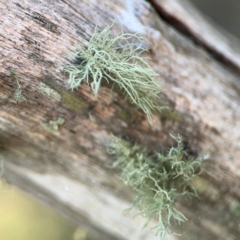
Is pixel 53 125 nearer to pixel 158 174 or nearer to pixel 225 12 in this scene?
pixel 158 174

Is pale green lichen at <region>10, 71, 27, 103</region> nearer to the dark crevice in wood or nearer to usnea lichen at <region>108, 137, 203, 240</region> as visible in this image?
usnea lichen at <region>108, 137, 203, 240</region>

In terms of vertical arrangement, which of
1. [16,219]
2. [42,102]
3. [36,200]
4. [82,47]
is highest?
[82,47]

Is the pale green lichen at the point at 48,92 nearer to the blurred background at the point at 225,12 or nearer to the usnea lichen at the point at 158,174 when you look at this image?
the usnea lichen at the point at 158,174

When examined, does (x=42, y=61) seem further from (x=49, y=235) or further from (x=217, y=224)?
(x=49, y=235)

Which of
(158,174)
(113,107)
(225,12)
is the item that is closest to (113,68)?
(113,107)

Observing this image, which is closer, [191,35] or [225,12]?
[191,35]

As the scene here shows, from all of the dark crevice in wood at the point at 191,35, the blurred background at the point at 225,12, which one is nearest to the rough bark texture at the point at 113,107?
the dark crevice in wood at the point at 191,35

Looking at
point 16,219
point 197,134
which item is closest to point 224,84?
point 197,134
